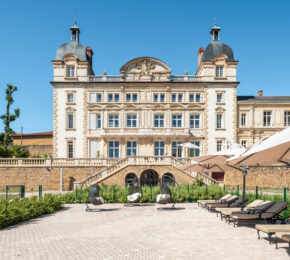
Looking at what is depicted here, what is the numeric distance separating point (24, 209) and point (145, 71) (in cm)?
2459

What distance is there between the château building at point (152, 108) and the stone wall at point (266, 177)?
6.24 metres

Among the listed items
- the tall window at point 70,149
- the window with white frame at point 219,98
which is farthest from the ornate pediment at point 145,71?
the tall window at point 70,149

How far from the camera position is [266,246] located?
7.07 m

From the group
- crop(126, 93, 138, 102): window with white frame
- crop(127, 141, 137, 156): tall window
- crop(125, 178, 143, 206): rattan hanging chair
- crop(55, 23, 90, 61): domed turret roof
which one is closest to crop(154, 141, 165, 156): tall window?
crop(127, 141, 137, 156): tall window

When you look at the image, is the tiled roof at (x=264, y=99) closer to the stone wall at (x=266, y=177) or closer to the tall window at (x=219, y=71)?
the tall window at (x=219, y=71)

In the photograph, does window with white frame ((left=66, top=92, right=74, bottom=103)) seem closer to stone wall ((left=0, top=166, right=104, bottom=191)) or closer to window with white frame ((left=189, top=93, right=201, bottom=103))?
stone wall ((left=0, top=166, right=104, bottom=191))

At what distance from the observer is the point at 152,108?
33.0m

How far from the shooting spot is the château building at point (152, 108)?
108 ft

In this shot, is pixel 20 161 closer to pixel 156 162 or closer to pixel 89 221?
pixel 156 162

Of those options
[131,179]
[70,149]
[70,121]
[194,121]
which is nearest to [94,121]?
[70,121]

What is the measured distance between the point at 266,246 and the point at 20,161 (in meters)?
25.1

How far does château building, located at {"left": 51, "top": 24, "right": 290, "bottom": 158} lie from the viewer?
32.8 m

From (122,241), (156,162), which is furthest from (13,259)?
(156,162)

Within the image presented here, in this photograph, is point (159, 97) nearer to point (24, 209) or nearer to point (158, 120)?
point (158, 120)
